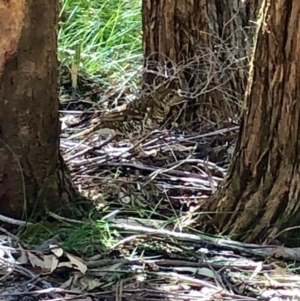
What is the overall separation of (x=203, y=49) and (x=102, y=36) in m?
1.51

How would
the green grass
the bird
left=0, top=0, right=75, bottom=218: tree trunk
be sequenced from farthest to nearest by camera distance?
the green grass < the bird < left=0, top=0, right=75, bottom=218: tree trunk

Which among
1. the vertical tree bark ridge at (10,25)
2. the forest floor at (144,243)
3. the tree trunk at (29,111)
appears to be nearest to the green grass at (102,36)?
the forest floor at (144,243)

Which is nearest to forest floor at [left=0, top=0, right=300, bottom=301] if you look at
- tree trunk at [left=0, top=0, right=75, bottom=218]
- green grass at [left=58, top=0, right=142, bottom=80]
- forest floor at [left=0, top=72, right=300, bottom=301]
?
forest floor at [left=0, top=72, right=300, bottom=301]

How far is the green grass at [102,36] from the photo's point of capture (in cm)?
460

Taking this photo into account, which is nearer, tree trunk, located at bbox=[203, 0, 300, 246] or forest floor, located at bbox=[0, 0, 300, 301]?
forest floor, located at bbox=[0, 0, 300, 301]

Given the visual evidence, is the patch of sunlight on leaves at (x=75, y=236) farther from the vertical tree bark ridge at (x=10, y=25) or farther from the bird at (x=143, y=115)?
the bird at (x=143, y=115)

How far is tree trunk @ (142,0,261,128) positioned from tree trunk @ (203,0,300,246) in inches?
51.6

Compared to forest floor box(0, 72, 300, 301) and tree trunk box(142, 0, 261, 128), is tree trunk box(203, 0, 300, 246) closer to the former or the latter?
forest floor box(0, 72, 300, 301)

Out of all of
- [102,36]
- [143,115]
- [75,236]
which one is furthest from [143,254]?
[102,36]

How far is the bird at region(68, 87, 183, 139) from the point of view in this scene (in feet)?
11.7

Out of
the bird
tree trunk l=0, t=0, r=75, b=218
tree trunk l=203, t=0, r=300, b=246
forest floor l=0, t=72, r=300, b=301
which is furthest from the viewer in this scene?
the bird

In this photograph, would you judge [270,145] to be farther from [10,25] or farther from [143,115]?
[143,115]

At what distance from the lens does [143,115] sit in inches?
144

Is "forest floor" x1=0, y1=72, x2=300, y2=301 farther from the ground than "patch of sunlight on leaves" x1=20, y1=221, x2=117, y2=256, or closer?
closer
